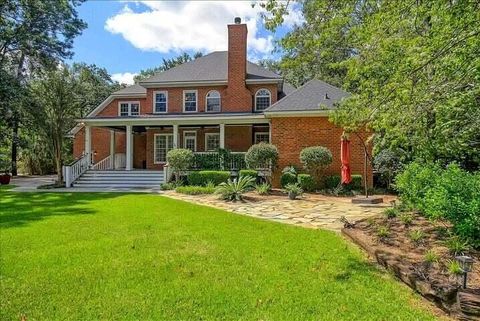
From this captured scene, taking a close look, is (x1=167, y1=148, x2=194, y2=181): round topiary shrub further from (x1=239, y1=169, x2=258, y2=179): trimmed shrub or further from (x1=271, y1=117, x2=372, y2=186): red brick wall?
(x1=271, y1=117, x2=372, y2=186): red brick wall

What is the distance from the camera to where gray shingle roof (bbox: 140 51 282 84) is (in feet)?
77.7

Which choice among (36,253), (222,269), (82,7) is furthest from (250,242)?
(82,7)

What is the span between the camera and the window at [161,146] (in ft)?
79.5

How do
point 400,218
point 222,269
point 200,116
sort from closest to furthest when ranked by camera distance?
point 222,269 → point 400,218 → point 200,116

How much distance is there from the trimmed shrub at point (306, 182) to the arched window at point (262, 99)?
836 cm

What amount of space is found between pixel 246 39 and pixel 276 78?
314 cm

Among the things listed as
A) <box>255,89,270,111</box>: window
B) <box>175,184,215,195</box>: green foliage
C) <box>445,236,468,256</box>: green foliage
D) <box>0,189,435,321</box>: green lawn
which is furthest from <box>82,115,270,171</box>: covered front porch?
<box>445,236,468,256</box>: green foliage

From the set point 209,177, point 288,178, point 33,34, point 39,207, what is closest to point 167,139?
point 209,177

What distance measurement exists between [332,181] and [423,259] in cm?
1142

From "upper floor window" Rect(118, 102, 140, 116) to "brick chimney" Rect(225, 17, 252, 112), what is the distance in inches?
284

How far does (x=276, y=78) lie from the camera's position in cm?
2298

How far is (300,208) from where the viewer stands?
11.6 metres

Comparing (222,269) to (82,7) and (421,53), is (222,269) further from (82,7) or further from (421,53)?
(82,7)

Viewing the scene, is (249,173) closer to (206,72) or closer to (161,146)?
(161,146)
